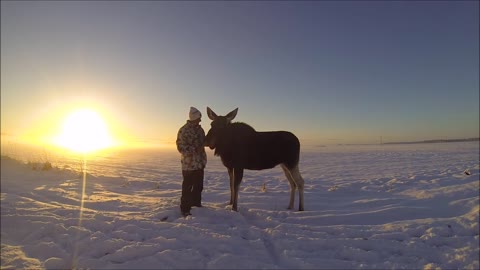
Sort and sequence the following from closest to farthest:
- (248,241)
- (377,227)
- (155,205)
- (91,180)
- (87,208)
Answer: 1. (248,241)
2. (377,227)
3. (87,208)
4. (155,205)
5. (91,180)

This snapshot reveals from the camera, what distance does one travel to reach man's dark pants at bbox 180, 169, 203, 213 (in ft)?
20.5

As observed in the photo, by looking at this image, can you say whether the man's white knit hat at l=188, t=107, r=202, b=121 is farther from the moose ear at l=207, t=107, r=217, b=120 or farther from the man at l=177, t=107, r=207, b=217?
the moose ear at l=207, t=107, r=217, b=120

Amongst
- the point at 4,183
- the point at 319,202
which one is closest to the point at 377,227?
the point at 319,202

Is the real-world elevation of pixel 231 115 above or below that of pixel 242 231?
above

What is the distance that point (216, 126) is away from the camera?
267 inches

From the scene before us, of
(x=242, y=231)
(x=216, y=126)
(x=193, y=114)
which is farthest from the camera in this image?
(x=216, y=126)

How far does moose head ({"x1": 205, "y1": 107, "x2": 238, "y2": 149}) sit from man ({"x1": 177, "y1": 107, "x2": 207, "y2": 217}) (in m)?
0.20

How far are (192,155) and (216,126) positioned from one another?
2.70 feet

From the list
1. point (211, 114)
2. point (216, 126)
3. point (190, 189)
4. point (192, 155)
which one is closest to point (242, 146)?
point (216, 126)

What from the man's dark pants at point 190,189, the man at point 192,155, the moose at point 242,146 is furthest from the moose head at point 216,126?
the man's dark pants at point 190,189

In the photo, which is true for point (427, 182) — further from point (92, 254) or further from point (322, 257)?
point (92, 254)

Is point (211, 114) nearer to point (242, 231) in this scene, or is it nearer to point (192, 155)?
point (192, 155)

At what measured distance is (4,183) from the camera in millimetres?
7820

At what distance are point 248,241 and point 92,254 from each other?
217cm
